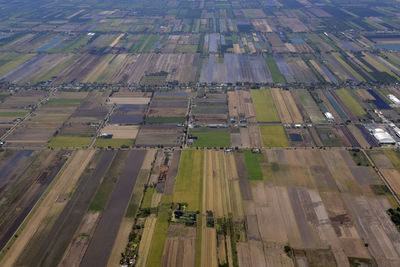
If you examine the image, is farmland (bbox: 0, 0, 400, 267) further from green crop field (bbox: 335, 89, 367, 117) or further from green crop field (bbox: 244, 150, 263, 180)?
green crop field (bbox: 335, 89, 367, 117)

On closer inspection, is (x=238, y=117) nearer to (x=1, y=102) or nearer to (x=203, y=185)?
(x=203, y=185)

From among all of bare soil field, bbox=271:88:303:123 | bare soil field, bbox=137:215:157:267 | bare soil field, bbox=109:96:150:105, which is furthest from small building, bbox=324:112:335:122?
bare soil field, bbox=137:215:157:267

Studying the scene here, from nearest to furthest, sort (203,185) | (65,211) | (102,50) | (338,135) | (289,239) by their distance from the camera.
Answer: (289,239), (65,211), (203,185), (338,135), (102,50)

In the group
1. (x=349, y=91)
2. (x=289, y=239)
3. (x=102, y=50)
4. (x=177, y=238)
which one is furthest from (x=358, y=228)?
(x=102, y=50)

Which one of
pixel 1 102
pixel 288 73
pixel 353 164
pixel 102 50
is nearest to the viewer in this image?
pixel 353 164

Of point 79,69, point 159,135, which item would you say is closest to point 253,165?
point 159,135

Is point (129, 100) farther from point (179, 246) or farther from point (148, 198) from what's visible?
point (179, 246)

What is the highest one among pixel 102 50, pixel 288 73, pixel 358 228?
pixel 102 50

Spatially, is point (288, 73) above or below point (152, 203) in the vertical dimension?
above
